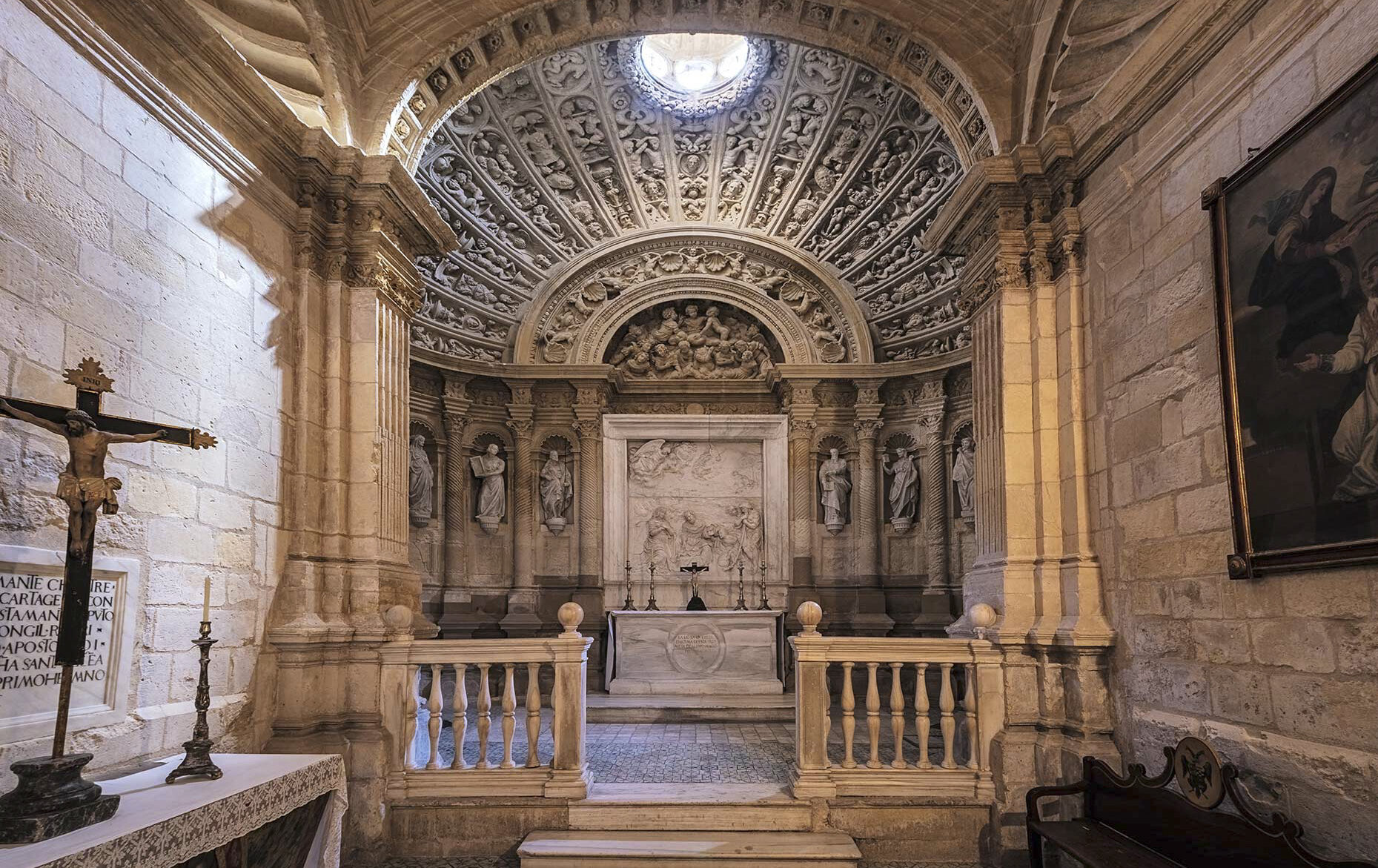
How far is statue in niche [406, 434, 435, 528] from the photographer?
34.7 feet

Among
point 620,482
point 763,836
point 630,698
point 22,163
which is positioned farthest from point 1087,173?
point 620,482

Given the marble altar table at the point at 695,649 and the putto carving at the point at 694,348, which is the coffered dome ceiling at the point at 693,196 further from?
the marble altar table at the point at 695,649

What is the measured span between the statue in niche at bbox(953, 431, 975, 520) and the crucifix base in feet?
29.4

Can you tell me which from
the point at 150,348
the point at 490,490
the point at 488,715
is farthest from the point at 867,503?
the point at 150,348

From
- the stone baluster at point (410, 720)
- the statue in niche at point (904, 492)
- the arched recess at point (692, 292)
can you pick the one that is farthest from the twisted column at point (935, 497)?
the stone baluster at point (410, 720)

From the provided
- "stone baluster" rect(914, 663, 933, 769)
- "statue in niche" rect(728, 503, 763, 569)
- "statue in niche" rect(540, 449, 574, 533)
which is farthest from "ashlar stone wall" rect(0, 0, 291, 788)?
"statue in niche" rect(728, 503, 763, 569)

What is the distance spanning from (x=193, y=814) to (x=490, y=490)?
8.24 m

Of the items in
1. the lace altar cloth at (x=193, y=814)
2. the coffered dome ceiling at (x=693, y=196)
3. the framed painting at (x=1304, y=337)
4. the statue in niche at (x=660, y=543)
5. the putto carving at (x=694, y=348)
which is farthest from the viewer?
the putto carving at (x=694, y=348)

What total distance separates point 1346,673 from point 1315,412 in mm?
947

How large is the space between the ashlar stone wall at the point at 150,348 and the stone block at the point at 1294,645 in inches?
189

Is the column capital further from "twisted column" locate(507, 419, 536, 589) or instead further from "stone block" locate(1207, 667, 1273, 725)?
"stone block" locate(1207, 667, 1273, 725)

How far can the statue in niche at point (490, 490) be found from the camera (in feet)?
37.0

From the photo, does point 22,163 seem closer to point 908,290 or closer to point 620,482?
point 620,482

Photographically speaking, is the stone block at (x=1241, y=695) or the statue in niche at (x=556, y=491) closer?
the stone block at (x=1241, y=695)
